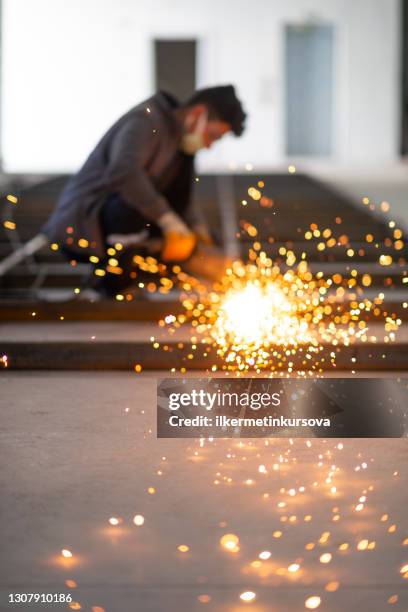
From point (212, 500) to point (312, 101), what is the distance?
10.4 m

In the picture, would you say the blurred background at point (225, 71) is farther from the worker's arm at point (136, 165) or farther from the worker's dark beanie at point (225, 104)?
the worker's dark beanie at point (225, 104)

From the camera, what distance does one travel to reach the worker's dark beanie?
3691 millimetres

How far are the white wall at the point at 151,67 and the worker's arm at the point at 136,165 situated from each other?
6786 millimetres

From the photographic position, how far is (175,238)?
4055 millimetres

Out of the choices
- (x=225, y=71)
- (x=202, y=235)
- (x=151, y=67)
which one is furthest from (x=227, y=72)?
(x=202, y=235)

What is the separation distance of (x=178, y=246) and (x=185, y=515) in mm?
2320

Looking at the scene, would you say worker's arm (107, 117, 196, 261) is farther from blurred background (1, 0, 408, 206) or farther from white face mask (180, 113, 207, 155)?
blurred background (1, 0, 408, 206)

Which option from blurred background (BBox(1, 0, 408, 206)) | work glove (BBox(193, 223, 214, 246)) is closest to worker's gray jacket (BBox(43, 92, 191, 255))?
work glove (BBox(193, 223, 214, 246))

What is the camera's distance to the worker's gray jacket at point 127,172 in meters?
3.98

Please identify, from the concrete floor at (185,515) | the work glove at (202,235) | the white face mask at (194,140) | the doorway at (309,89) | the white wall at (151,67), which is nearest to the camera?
the concrete floor at (185,515)

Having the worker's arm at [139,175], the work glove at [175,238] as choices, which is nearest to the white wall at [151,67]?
the work glove at [175,238]

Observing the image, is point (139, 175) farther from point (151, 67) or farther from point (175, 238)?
point (151, 67)

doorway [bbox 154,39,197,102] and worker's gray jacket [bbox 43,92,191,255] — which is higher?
doorway [bbox 154,39,197,102]

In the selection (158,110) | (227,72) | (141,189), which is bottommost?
(141,189)
